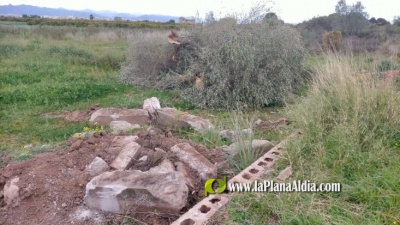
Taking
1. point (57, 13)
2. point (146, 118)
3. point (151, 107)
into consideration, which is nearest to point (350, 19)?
point (151, 107)

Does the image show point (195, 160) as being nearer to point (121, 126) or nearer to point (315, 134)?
point (315, 134)

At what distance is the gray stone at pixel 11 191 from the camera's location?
3.29 metres

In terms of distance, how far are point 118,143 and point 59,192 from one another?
88cm

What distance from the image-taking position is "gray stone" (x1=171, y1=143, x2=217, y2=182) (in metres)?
3.61

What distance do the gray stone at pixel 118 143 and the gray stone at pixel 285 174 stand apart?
1.56 metres

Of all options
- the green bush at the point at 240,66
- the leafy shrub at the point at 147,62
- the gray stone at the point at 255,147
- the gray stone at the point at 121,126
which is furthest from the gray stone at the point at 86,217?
the leafy shrub at the point at 147,62

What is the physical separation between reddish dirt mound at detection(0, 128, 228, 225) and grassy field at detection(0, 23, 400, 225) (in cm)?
73

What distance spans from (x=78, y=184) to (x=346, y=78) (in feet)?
11.2

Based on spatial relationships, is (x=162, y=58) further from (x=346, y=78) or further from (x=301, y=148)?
(x=301, y=148)

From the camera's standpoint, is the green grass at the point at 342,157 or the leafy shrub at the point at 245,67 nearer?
the green grass at the point at 342,157

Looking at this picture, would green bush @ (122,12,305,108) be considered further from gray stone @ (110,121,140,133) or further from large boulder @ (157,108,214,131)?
gray stone @ (110,121,140,133)

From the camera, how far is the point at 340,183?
3.24m

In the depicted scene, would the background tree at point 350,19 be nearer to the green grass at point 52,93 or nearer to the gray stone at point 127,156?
the green grass at point 52,93

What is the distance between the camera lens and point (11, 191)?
10.9 feet
